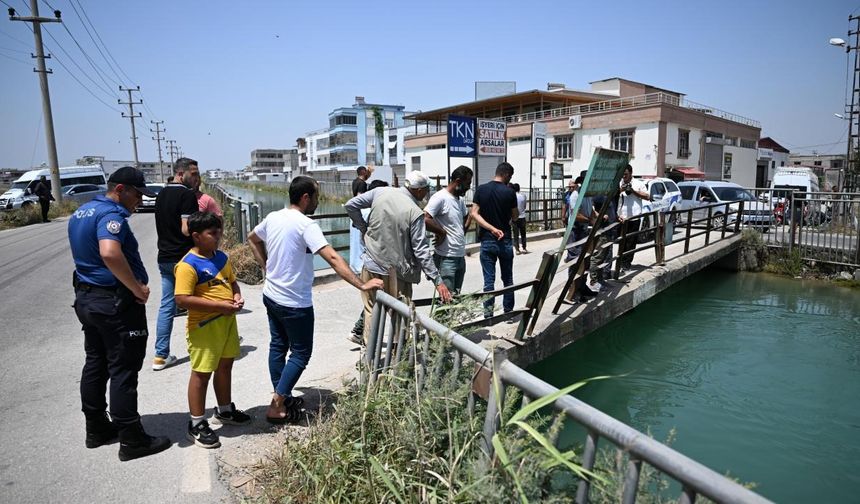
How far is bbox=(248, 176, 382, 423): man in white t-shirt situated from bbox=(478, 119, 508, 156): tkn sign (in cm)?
971

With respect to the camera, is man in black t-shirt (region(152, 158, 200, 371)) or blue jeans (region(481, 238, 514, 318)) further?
blue jeans (region(481, 238, 514, 318))

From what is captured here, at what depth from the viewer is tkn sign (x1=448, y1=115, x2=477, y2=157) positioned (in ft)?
38.8

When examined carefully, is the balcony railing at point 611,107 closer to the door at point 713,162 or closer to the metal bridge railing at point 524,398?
the door at point 713,162

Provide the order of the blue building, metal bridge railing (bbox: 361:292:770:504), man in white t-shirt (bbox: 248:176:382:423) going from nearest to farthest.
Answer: metal bridge railing (bbox: 361:292:770:504) < man in white t-shirt (bbox: 248:176:382:423) < the blue building

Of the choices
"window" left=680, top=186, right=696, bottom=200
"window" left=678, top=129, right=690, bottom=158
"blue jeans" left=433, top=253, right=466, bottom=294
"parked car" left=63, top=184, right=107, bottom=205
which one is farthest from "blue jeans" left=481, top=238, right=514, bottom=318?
"window" left=678, top=129, right=690, bottom=158

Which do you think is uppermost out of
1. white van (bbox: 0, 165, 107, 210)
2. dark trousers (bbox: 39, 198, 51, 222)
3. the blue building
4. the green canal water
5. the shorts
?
the blue building

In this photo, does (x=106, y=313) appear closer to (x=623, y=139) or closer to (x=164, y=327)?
(x=164, y=327)

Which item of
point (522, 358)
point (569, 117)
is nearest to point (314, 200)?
point (522, 358)

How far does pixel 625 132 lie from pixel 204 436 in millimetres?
34872

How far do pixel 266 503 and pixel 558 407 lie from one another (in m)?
1.77

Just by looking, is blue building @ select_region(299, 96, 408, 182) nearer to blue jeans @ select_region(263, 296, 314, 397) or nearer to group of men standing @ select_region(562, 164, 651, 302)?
group of men standing @ select_region(562, 164, 651, 302)

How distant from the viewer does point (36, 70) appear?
22.1 meters

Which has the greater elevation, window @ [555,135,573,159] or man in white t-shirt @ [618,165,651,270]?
window @ [555,135,573,159]

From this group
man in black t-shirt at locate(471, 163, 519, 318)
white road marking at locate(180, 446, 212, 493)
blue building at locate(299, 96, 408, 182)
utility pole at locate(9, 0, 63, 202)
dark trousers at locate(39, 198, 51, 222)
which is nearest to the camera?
white road marking at locate(180, 446, 212, 493)
